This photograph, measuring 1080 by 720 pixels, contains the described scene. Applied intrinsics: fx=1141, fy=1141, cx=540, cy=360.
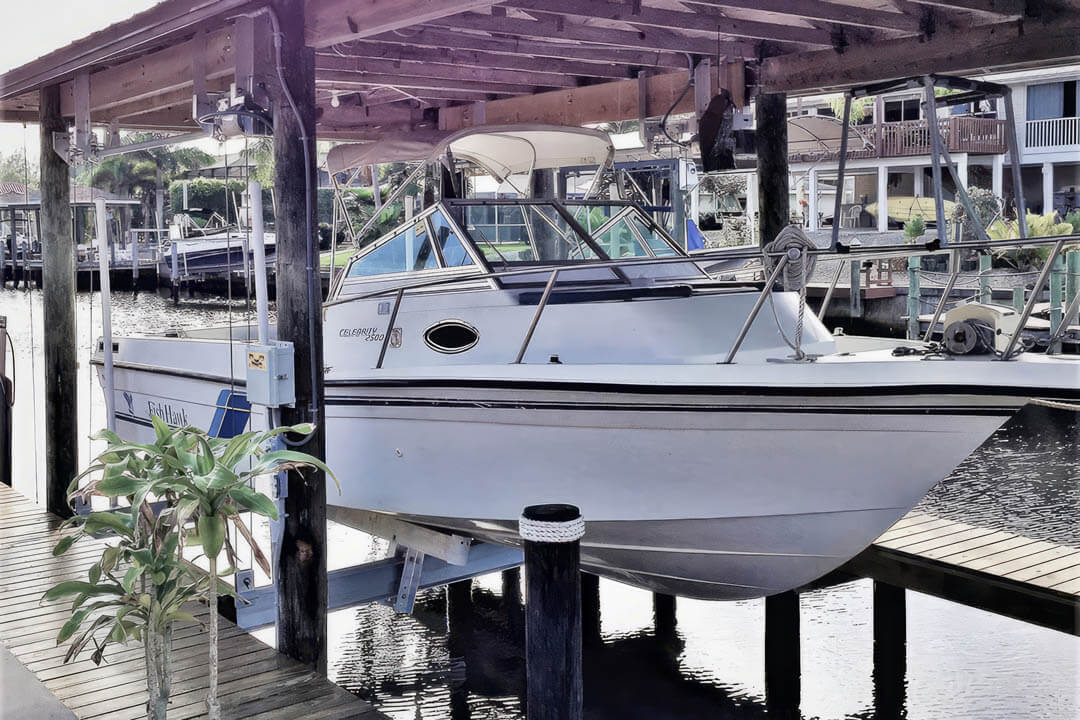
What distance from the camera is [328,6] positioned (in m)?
5.44

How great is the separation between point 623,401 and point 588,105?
3500mm

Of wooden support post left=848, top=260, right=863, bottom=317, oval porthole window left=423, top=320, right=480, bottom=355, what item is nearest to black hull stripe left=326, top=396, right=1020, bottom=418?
oval porthole window left=423, top=320, right=480, bottom=355

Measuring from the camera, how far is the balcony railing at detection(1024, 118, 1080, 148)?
28.6m

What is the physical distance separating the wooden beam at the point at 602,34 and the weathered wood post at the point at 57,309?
330cm

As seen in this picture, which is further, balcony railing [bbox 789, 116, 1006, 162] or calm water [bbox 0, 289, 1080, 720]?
balcony railing [bbox 789, 116, 1006, 162]

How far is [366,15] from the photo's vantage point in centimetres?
522

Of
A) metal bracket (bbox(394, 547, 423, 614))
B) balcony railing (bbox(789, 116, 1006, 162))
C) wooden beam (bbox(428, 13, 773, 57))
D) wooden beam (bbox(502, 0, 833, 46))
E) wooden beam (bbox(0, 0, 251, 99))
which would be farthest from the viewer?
balcony railing (bbox(789, 116, 1006, 162))

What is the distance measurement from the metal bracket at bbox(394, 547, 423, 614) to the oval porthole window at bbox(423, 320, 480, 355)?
4.18 ft

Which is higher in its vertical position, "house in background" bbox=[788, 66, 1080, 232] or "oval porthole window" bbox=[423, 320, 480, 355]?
"house in background" bbox=[788, 66, 1080, 232]

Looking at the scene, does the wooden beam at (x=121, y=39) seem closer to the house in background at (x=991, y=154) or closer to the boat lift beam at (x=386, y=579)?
the boat lift beam at (x=386, y=579)

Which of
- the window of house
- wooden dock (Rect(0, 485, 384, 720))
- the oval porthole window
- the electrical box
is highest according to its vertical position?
the window of house

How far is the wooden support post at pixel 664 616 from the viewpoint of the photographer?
8.71 metres

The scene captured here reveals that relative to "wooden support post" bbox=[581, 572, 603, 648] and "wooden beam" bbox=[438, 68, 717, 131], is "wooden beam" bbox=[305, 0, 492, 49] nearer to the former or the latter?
"wooden beam" bbox=[438, 68, 717, 131]

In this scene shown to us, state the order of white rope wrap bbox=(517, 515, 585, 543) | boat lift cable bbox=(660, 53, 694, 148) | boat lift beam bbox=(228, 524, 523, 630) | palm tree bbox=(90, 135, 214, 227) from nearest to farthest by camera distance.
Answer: white rope wrap bbox=(517, 515, 585, 543)
boat lift beam bbox=(228, 524, 523, 630)
boat lift cable bbox=(660, 53, 694, 148)
palm tree bbox=(90, 135, 214, 227)
